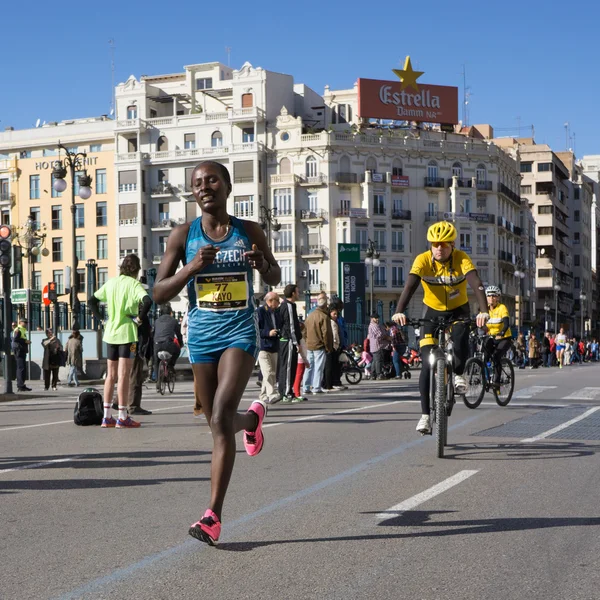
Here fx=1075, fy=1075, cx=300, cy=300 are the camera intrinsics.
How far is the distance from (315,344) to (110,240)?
7173cm

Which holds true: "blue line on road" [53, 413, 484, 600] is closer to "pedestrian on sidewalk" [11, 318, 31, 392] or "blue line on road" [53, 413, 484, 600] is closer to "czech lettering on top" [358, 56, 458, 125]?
"pedestrian on sidewalk" [11, 318, 31, 392]

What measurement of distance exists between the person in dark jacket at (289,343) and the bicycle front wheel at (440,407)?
24.9ft

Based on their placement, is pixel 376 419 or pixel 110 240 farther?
pixel 110 240

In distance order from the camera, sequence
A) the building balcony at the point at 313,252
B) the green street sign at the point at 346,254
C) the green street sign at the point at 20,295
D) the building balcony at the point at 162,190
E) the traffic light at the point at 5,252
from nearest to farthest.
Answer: the traffic light at the point at 5,252 → the green street sign at the point at 20,295 → the green street sign at the point at 346,254 → the building balcony at the point at 313,252 → the building balcony at the point at 162,190

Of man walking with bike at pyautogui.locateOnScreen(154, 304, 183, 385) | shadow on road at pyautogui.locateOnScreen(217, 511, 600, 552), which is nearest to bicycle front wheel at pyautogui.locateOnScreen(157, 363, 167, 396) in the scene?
man walking with bike at pyautogui.locateOnScreen(154, 304, 183, 385)

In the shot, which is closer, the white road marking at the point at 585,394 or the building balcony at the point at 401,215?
the white road marking at the point at 585,394

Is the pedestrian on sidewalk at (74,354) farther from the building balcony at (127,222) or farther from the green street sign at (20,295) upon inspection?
the building balcony at (127,222)

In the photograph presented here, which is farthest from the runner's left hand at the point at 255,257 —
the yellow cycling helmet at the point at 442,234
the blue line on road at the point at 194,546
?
the yellow cycling helmet at the point at 442,234

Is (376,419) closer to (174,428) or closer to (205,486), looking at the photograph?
(174,428)

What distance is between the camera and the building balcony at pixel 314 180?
83.6 metres

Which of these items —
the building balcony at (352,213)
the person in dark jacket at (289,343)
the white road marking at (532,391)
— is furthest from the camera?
the building balcony at (352,213)

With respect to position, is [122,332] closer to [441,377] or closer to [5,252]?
[441,377]

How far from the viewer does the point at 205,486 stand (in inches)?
292

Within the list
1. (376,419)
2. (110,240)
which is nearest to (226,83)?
(110,240)
